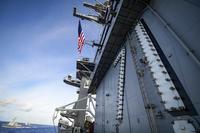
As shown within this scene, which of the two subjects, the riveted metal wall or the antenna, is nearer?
the riveted metal wall

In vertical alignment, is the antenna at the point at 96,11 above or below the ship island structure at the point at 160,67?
above

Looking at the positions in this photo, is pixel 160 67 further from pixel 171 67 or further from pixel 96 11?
pixel 96 11

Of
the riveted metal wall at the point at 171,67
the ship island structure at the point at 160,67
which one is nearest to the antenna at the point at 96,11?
the ship island structure at the point at 160,67

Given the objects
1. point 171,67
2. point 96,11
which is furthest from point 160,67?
point 96,11

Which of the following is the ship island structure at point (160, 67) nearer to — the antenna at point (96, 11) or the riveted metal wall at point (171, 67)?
the riveted metal wall at point (171, 67)

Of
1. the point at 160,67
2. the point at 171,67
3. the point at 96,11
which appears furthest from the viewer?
the point at 96,11

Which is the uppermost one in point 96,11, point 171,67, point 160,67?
point 96,11

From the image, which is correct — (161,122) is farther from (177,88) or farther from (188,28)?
(188,28)

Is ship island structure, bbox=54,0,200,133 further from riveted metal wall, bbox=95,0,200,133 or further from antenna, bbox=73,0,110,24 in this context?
antenna, bbox=73,0,110,24

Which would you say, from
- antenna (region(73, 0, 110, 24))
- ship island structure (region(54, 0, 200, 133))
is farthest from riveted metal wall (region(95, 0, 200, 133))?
antenna (region(73, 0, 110, 24))

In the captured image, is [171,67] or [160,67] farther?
[160,67]

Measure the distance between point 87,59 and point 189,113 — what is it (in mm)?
21375

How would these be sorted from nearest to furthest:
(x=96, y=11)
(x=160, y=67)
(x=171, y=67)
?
(x=171, y=67)
(x=160, y=67)
(x=96, y=11)

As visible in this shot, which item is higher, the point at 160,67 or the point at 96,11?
the point at 96,11
